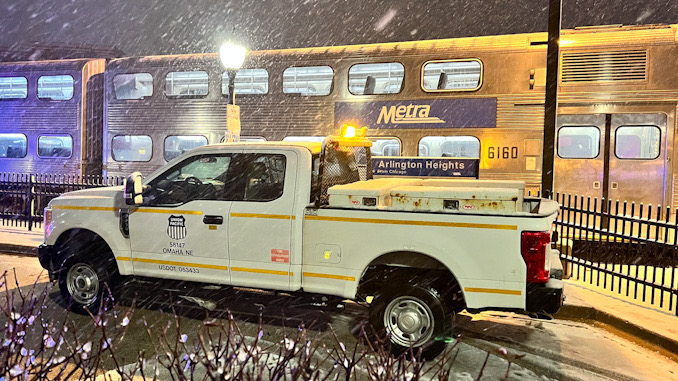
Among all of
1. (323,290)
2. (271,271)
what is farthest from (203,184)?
(323,290)

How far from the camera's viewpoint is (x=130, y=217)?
20.2 ft

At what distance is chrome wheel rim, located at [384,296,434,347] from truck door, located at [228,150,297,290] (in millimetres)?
1072

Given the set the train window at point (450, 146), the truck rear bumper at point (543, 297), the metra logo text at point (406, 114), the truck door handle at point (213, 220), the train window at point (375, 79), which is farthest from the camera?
the train window at point (375, 79)

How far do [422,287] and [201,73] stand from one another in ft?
35.6

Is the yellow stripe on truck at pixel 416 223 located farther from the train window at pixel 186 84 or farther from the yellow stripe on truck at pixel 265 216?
the train window at pixel 186 84

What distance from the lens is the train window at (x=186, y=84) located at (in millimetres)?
14289

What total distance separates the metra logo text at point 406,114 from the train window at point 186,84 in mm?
4740

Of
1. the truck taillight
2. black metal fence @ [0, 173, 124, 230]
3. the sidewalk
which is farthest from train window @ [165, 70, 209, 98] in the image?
the truck taillight

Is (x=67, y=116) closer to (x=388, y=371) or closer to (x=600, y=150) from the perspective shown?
(x=600, y=150)

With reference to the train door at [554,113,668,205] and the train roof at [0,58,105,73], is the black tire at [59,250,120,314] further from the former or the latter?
the train roof at [0,58,105,73]

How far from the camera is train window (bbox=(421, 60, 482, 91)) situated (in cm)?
1192

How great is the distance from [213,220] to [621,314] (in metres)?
4.82

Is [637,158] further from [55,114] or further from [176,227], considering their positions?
[55,114]

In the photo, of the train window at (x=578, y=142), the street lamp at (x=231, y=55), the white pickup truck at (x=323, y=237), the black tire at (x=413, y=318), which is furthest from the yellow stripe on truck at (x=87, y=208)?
the train window at (x=578, y=142)
